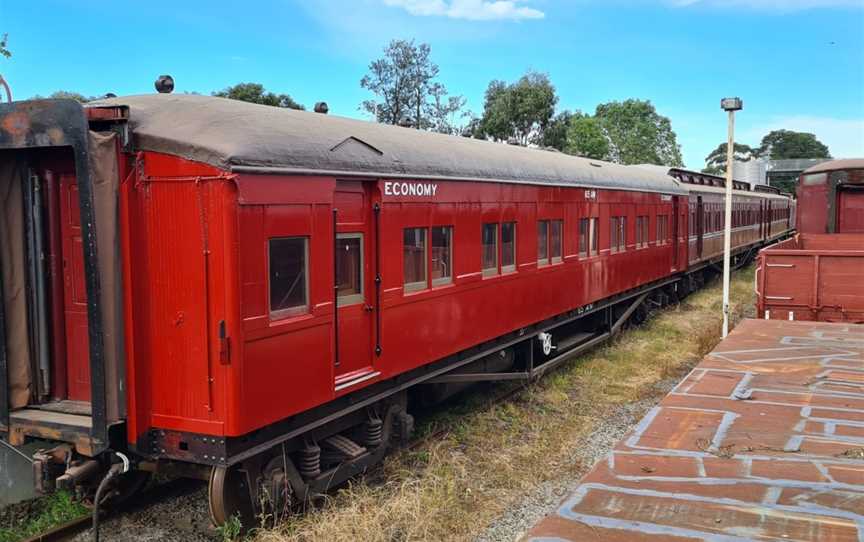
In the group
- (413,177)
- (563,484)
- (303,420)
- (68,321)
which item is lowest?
(563,484)

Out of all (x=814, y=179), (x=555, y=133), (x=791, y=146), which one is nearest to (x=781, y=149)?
(x=791, y=146)

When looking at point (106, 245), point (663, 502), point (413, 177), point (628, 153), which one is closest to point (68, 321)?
point (106, 245)

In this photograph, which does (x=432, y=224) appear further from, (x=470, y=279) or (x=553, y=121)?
(x=553, y=121)

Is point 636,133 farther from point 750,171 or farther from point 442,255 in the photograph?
point 442,255

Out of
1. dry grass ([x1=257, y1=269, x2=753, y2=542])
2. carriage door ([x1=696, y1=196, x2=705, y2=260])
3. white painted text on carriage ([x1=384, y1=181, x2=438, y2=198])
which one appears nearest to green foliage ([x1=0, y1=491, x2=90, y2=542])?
dry grass ([x1=257, y1=269, x2=753, y2=542])

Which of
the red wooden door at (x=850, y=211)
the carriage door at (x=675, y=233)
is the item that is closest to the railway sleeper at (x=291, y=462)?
the carriage door at (x=675, y=233)

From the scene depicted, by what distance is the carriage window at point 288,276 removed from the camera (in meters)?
5.39

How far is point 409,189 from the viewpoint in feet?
23.1

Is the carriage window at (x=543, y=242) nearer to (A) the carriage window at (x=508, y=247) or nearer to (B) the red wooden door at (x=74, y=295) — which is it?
(A) the carriage window at (x=508, y=247)

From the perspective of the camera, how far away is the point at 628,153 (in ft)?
212

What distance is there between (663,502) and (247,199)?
127 inches

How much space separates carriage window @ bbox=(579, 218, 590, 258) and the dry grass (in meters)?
1.84

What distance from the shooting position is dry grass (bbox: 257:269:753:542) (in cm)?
578

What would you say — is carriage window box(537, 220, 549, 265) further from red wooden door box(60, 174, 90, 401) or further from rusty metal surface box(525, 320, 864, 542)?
red wooden door box(60, 174, 90, 401)
